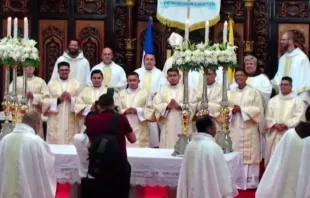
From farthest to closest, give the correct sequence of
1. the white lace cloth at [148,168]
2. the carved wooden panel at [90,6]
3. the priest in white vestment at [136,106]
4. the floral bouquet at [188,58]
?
the carved wooden panel at [90,6] → the priest in white vestment at [136,106] → the floral bouquet at [188,58] → the white lace cloth at [148,168]

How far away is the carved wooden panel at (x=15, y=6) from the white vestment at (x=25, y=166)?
7.16 meters

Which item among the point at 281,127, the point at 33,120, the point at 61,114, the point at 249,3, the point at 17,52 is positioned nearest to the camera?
the point at 33,120

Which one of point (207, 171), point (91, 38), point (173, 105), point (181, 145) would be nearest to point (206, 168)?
point (207, 171)

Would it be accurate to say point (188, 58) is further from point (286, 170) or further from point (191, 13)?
point (191, 13)

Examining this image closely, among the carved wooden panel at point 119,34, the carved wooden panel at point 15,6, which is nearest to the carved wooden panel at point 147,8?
the carved wooden panel at point 119,34

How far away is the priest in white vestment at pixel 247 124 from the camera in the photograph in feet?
38.5

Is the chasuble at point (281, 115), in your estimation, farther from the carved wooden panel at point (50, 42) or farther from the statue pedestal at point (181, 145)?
the carved wooden panel at point (50, 42)

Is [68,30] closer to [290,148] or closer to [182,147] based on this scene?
[182,147]

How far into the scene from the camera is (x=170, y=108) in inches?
457

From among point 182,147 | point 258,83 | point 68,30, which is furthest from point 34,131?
point 68,30

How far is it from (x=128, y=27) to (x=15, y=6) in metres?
2.23

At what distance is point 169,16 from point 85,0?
214cm

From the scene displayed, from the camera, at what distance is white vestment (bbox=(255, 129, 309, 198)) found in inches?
299

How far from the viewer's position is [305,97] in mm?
12695
